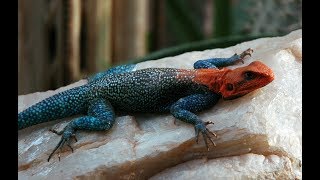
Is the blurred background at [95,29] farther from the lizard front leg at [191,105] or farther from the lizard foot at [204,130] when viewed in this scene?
the lizard foot at [204,130]

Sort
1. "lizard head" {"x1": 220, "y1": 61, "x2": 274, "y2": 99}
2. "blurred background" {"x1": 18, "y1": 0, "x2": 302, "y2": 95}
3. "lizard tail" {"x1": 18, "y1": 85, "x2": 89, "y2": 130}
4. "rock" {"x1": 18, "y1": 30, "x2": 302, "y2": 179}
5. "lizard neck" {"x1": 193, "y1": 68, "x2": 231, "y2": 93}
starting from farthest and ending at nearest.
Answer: "blurred background" {"x1": 18, "y1": 0, "x2": 302, "y2": 95}
"lizard tail" {"x1": 18, "y1": 85, "x2": 89, "y2": 130}
"lizard neck" {"x1": 193, "y1": 68, "x2": 231, "y2": 93}
"lizard head" {"x1": 220, "y1": 61, "x2": 274, "y2": 99}
"rock" {"x1": 18, "y1": 30, "x2": 302, "y2": 179}

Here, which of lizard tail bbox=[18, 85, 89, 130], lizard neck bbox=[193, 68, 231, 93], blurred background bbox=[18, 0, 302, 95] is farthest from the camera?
blurred background bbox=[18, 0, 302, 95]

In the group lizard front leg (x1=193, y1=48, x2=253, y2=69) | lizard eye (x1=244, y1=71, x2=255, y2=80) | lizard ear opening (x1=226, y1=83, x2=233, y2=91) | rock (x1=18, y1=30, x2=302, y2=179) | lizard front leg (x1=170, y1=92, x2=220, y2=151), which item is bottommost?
rock (x1=18, y1=30, x2=302, y2=179)

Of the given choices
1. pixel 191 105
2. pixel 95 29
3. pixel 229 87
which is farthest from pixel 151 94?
pixel 95 29

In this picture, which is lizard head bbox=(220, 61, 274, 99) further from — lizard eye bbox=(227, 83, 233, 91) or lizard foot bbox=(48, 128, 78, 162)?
lizard foot bbox=(48, 128, 78, 162)

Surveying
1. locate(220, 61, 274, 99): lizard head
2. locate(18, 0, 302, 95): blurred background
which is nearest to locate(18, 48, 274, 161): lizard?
locate(220, 61, 274, 99): lizard head

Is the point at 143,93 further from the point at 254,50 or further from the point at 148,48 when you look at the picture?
the point at 148,48

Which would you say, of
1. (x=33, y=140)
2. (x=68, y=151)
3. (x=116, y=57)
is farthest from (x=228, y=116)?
(x=116, y=57)
